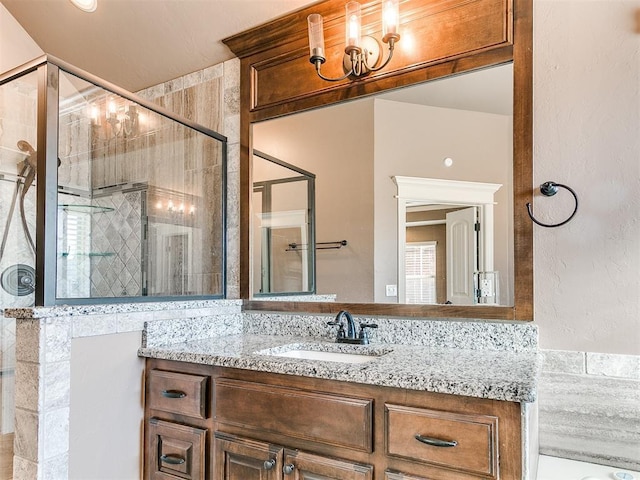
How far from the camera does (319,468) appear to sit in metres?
1.38

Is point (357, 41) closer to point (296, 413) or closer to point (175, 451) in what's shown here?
point (296, 413)

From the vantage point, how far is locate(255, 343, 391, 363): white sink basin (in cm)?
173

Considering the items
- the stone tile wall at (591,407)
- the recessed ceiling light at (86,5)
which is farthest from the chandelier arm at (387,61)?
the recessed ceiling light at (86,5)

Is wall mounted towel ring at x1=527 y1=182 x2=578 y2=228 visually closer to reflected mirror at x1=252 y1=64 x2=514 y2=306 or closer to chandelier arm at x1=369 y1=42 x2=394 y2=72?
reflected mirror at x1=252 y1=64 x2=514 y2=306

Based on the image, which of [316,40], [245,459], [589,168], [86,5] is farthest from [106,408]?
[86,5]

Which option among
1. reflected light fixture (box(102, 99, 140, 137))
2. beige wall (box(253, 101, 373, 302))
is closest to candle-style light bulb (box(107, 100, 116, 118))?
reflected light fixture (box(102, 99, 140, 137))

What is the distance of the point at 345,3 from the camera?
1997mm

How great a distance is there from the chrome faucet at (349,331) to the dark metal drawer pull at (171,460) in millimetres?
778

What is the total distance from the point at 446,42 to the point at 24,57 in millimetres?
2672

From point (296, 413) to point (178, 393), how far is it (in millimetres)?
549

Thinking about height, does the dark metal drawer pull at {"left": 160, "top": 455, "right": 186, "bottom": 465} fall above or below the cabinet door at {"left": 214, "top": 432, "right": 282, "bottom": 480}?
below

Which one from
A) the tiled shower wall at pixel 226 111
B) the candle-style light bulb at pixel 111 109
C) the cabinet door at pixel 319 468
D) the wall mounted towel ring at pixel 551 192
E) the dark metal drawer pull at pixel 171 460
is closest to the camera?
the cabinet door at pixel 319 468

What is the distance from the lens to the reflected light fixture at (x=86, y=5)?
2430 mm

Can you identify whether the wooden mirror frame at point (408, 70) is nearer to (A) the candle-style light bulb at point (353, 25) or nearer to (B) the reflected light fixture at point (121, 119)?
(A) the candle-style light bulb at point (353, 25)
